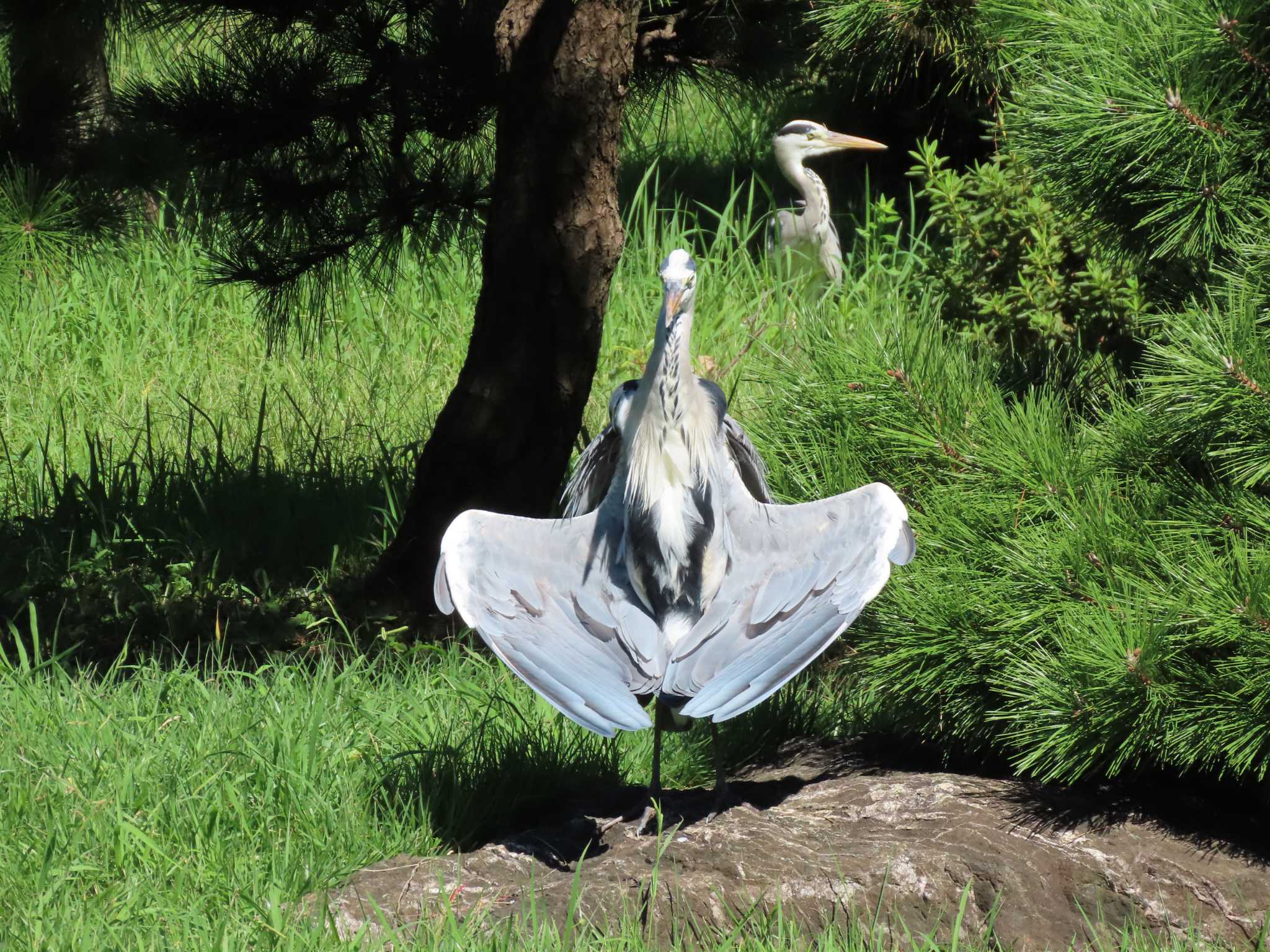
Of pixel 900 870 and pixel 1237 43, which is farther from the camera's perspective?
pixel 1237 43

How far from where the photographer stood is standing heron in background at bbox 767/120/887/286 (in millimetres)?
6141

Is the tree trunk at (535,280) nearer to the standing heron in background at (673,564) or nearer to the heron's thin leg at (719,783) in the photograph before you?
the standing heron in background at (673,564)

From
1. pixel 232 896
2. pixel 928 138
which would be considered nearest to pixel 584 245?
pixel 232 896

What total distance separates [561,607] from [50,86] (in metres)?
1.50

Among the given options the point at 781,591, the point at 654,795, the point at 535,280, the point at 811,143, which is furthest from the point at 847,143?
the point at 654,795

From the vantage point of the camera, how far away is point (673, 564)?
258 centimetres

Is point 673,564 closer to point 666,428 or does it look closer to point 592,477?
point 666,428

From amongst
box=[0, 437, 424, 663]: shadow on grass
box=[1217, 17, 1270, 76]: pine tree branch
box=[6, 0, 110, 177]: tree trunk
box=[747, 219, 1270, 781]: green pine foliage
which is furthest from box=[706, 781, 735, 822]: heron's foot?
box=[6, 0, 110, 177]: tree trunk

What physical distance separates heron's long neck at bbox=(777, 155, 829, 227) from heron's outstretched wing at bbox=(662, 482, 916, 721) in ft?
12.8

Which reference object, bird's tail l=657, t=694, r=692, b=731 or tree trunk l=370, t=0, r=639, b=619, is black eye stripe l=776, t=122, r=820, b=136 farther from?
bird's tail l=657, t=694, r=692, b=731

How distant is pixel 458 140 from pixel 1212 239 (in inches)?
73.1

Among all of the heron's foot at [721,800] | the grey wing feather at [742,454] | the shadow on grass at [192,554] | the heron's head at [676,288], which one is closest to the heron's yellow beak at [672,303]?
the heron's head at [676,288]

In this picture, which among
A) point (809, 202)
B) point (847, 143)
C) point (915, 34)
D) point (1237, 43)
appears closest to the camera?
point (1237, 43)

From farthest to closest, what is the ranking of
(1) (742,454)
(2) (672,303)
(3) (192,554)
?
(3) (192,554), (1) (742,454), (2) (672,303)
